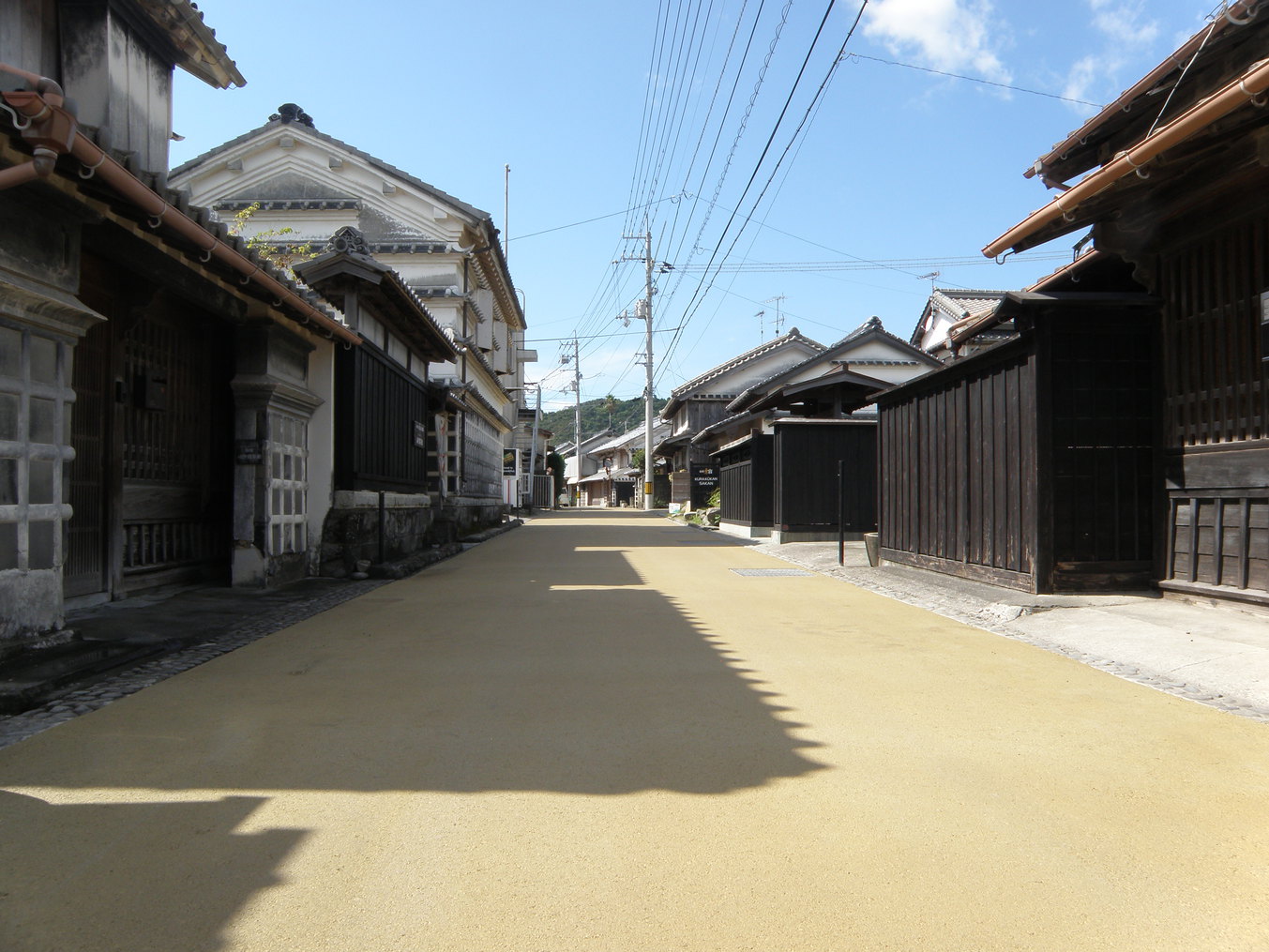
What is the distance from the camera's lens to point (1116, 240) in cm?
811

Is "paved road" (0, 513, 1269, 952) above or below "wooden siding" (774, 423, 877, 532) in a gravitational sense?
below

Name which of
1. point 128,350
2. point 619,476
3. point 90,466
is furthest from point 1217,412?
point 619,476

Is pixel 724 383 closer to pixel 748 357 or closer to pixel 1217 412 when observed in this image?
pixel 748 357

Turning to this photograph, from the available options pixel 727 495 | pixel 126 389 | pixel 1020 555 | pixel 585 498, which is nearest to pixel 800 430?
pixel 727 495

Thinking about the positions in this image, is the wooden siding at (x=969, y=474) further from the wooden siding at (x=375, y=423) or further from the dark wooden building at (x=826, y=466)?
the wooden siding at (x=375, y=423)

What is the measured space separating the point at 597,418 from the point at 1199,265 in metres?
107

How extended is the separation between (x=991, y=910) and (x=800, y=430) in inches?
644

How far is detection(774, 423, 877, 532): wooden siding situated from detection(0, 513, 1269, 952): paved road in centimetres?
1240

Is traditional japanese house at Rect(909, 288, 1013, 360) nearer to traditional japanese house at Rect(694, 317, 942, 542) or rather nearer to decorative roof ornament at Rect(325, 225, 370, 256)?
traditional japanese house at Rect(694, 317, 942, 542)

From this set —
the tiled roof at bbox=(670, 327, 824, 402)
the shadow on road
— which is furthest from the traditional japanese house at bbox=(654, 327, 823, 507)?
the shadow on road

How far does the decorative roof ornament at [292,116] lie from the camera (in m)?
Answer: 26.2

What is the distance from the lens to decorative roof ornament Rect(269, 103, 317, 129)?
1032 inches

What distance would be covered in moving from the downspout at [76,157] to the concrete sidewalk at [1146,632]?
7.07m

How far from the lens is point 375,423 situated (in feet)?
45.5
